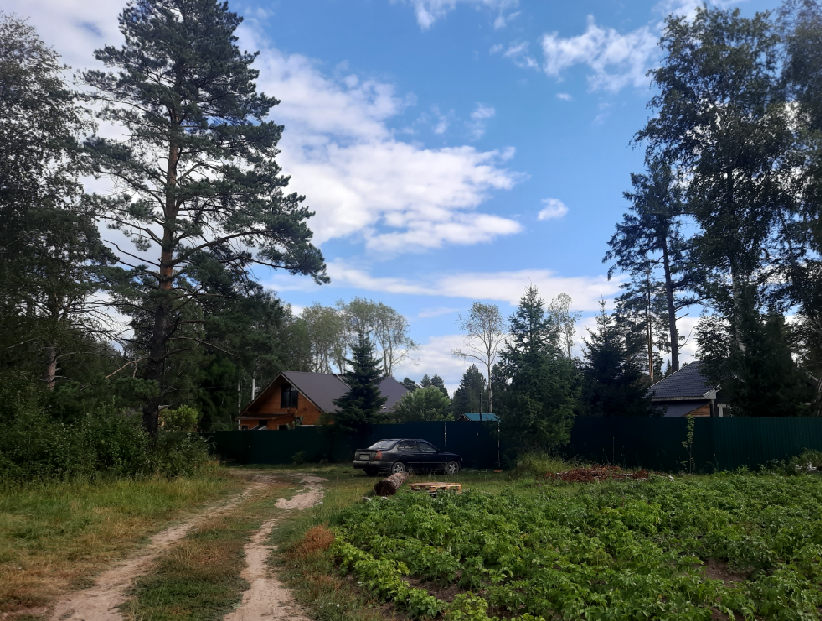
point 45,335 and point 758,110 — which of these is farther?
point 758,110

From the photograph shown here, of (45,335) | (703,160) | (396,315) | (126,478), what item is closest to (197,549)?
(126,478)

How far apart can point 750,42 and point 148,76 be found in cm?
2295

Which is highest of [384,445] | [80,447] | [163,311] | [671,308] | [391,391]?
[671,308]

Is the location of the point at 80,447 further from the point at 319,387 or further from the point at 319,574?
the point at 319,387

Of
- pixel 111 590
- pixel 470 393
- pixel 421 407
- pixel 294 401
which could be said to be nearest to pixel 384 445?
pixel 421 407

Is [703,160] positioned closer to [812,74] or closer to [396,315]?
[812,74]

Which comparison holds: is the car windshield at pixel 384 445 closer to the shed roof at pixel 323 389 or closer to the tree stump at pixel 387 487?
the tree stump at pixel 387 487

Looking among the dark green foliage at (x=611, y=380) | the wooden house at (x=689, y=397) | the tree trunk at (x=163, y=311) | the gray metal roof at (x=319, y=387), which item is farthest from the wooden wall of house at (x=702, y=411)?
the tree trunk at (x=163, y=311)

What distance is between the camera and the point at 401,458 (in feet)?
63.0

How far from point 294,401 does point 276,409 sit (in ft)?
5.40

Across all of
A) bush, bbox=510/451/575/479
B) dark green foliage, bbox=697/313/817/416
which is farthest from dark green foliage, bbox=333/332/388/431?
dark green foliage, bbox=697/313/817/416

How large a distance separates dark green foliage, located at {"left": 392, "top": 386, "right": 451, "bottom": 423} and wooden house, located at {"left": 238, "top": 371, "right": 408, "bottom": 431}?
18.8 feet

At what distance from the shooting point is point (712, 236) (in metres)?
22.3

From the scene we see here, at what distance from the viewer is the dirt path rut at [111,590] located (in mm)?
5611
